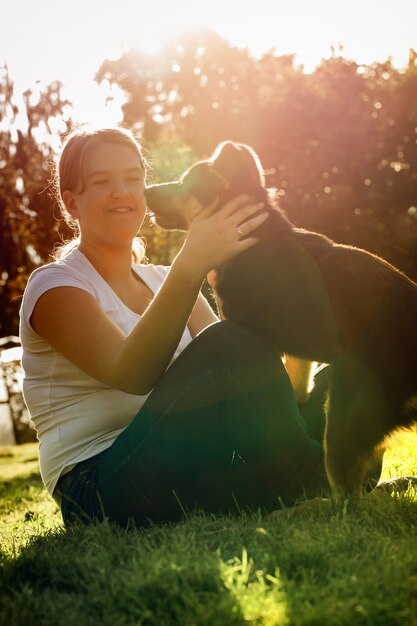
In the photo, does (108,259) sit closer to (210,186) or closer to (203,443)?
(210,186)

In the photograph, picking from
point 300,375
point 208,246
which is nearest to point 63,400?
point 208,246

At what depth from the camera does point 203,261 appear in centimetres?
257

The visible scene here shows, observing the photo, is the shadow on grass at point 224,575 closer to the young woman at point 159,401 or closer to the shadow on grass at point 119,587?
the shadow on grass at point 119,587

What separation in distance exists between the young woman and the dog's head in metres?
0.79

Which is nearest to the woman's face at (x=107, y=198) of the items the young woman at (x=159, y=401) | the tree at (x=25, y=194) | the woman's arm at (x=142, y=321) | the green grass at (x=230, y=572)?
the young woman at (x=159, y=401)

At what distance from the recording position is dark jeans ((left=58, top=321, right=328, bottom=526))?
260 cm

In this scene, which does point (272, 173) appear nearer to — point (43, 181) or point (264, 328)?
point (43, 181)

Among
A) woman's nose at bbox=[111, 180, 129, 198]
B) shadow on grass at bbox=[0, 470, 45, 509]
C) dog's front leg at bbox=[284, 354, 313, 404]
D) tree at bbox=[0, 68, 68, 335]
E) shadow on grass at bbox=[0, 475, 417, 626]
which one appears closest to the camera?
shadow on grass at bbox=[0, 475, 417, 626]

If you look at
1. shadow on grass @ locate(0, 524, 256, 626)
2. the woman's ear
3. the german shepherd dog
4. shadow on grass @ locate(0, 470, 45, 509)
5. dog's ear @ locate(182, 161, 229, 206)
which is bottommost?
shadow on grass @ locate(0, 470, 45, 509)

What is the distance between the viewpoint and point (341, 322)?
10.2 feet

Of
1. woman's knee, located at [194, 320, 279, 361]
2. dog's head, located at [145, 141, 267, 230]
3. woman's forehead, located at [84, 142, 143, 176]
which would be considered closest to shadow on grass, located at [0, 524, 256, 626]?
woman's knee, located at [194, 320, 279, 361]

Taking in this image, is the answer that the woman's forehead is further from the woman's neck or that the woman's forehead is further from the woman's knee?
the woman's knee

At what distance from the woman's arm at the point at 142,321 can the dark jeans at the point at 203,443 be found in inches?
4.4

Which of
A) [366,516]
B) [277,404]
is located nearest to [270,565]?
[366,516]
